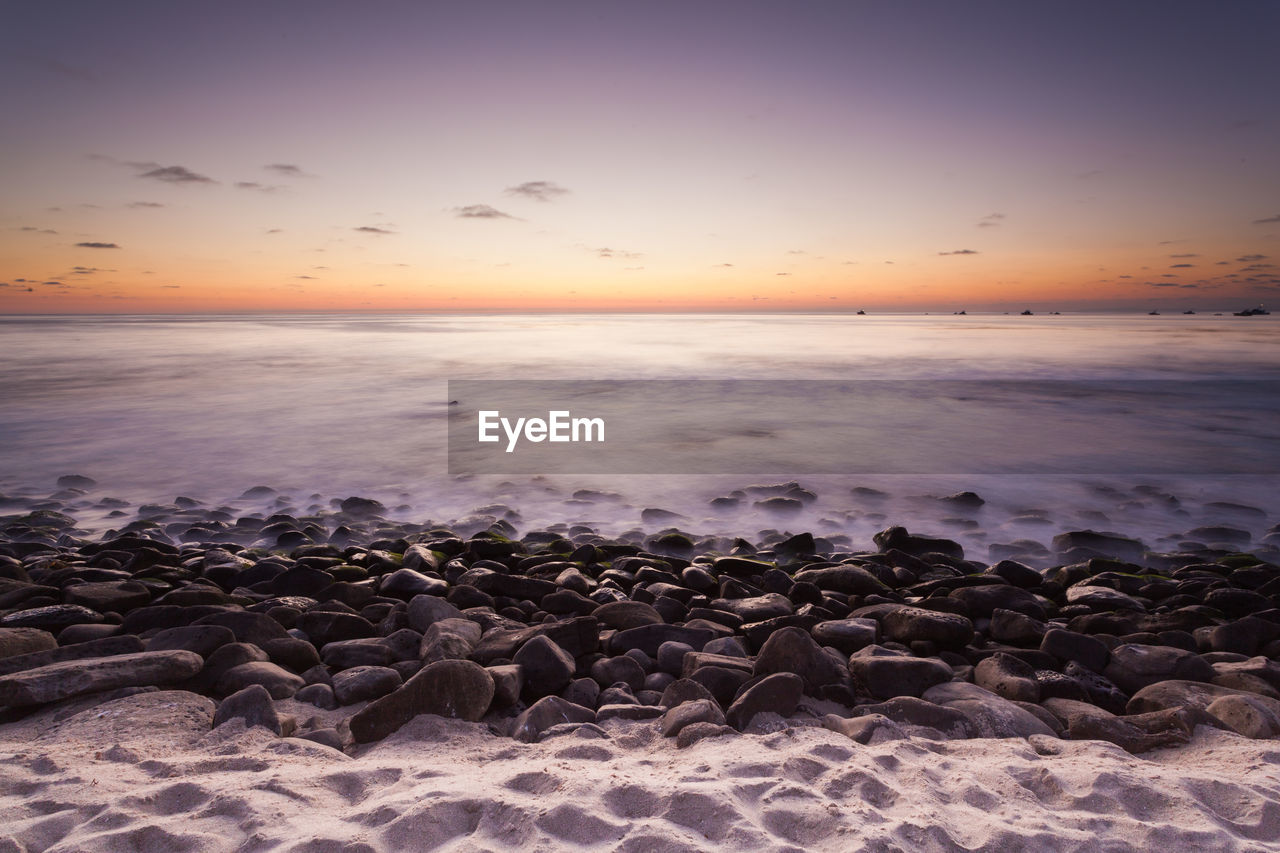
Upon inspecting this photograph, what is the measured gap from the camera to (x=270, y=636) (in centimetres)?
353

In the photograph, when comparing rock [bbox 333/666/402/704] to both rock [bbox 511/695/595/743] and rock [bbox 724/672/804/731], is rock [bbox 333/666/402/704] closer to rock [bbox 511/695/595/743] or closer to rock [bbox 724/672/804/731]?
rock [bbox 511/695/595/743]

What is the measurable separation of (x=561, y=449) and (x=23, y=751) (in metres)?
7.84

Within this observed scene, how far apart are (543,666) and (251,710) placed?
3.90 ft

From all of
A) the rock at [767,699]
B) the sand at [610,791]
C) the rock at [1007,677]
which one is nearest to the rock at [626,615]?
the rock at [767,699]

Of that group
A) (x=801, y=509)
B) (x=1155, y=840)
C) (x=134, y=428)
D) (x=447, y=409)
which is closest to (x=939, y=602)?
(x=1155, y=840)

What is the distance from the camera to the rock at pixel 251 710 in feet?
9.03

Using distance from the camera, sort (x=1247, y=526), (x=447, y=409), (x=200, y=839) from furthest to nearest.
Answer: (x=447, y=409) → (x=1247, y=526) → (x=200, y=839)

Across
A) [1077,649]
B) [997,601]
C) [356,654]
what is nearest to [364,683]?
[356,654]

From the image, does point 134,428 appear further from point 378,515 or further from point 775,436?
point 775,436

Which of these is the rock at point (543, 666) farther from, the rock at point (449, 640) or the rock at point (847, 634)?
the rock at point (847, 634)

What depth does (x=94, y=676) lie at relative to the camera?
9.53ft

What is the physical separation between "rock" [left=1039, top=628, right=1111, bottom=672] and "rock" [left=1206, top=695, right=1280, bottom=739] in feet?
1.85

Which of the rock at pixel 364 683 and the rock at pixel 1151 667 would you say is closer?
the rock at pixel 364 683

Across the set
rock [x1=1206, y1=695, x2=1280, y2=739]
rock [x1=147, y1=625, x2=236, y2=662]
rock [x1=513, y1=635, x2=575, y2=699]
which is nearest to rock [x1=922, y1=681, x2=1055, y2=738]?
rock [x1=1206, y1=695, x2=1280, y2=739]
